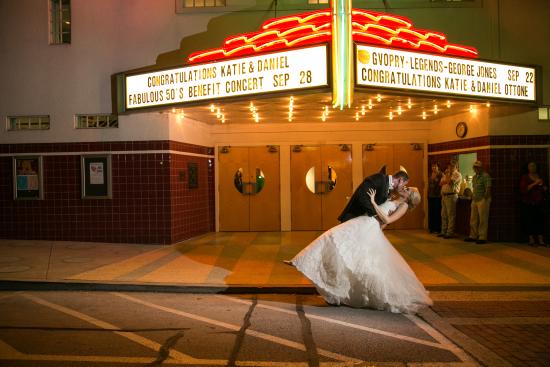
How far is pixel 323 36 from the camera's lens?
9500mm

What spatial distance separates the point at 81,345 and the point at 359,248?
11.0 feet

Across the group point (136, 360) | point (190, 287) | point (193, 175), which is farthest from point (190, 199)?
point (136, 360)

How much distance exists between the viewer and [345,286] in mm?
7000

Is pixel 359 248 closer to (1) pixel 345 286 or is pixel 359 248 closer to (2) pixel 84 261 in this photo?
(1) pixel 345 286

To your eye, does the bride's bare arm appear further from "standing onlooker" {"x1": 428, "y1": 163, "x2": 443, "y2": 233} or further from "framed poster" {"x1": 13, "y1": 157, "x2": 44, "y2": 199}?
"framed poster" {"x1": 13, "y1": 157, "x2": 44, "y2": 199}

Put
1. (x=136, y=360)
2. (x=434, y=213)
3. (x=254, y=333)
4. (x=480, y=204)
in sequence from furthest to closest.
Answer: (x=434, y=213) < (x=480, y=204) < (x=254, y=333) < (x=136, y=360)

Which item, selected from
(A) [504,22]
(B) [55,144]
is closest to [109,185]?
(B) [55,144]

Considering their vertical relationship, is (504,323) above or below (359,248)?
below

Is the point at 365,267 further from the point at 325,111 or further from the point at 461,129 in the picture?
the point at 461,129

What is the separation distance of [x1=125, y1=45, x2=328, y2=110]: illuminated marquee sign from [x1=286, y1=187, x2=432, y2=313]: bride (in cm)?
330

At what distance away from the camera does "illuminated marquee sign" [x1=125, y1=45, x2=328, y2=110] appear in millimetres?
9688

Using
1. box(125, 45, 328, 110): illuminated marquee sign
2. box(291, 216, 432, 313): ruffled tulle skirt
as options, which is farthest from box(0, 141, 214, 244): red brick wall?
box(291, 216, 432, 313): ruffled tulle skirt

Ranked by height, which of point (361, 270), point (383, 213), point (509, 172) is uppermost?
point (509, 172)

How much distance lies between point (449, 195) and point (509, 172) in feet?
4.76
